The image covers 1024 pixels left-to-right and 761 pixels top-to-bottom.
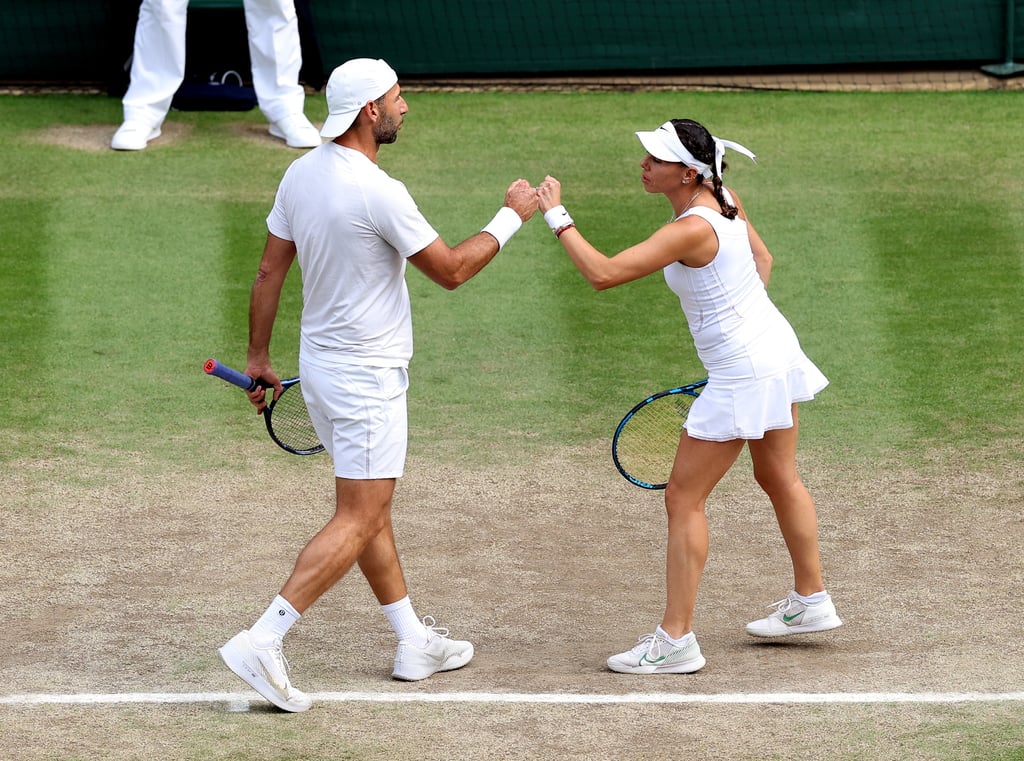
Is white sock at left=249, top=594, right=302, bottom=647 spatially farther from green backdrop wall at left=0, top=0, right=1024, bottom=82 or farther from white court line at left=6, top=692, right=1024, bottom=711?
green backdrop wall at left=0, top=0, right=1024, bottom=82

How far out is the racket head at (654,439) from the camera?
19.5ft

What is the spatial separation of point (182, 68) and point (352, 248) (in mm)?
7330

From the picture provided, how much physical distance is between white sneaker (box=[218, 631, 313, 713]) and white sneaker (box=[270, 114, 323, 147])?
7.42m

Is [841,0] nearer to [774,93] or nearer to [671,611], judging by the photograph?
[774,93]

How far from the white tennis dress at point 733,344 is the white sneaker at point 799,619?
28.4 inches

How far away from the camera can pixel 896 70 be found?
44.5 ft

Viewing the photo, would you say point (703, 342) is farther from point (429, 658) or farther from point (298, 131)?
point (298, 131)

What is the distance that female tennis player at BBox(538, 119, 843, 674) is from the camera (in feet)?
17.6

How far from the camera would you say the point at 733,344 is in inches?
→ 214

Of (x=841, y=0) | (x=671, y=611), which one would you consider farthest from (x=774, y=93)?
(x=671, y=611)

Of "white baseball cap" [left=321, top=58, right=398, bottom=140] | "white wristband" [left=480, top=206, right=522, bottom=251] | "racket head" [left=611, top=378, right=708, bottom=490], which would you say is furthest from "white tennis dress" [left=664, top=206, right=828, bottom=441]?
"white baseball cap" [left=321, top=58, right=398, bottom=140]

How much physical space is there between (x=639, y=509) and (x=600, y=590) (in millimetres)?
926

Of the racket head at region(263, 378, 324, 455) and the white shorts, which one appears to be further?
the racket head at region(263, 378, 324, 455)

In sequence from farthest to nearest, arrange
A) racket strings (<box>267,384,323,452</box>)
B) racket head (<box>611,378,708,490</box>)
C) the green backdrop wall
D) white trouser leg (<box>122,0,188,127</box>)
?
1. the green backdrop wall
2. white trouser leg (<box>122,0,188,127</box>)
3. racket head (<box>611,378,708,490</box>)
4. racket strings (<box>267,384,323,452</box>)
